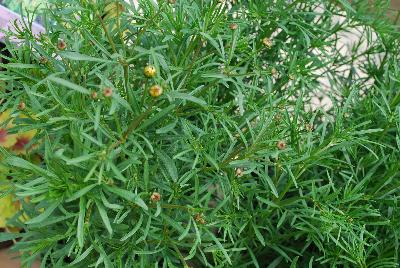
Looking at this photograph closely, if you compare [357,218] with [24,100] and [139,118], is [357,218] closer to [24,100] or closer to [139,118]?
[139,118]

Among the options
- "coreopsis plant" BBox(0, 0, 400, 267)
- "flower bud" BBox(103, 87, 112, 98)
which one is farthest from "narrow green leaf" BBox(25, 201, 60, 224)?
"flower bud" BBox(103, 87, 112, 98)

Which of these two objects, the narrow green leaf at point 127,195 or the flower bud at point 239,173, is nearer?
the narrow green leaf at point 127,195

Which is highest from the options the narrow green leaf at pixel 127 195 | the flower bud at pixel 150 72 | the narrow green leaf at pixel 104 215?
the flower bud at pixel 150 72

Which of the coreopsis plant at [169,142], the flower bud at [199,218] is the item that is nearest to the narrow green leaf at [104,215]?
the coreopsis plant at [169,142]

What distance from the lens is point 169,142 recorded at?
2.79 feet

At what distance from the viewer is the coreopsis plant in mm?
658

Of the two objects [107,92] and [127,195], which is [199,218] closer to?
[127,195]

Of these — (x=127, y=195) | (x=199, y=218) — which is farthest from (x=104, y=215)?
(x=199, y=218)

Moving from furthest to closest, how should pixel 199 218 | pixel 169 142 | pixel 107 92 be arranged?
pixel 169 142
pixel 199 218
pixel 107 92

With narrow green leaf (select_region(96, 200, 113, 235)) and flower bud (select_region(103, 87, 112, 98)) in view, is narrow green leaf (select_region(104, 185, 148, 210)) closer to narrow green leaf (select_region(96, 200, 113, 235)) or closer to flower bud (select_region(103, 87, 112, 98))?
narrow green leaf (select_region(96, 200, 113, 235))

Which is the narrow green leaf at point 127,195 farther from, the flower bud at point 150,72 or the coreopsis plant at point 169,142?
the flower bud at point 150,72

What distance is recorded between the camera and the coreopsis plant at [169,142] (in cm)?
66

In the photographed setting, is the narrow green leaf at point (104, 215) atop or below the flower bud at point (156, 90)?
below

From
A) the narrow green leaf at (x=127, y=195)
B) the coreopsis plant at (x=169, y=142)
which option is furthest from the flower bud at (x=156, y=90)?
the narrow green leaf at (x=127, y=195)
